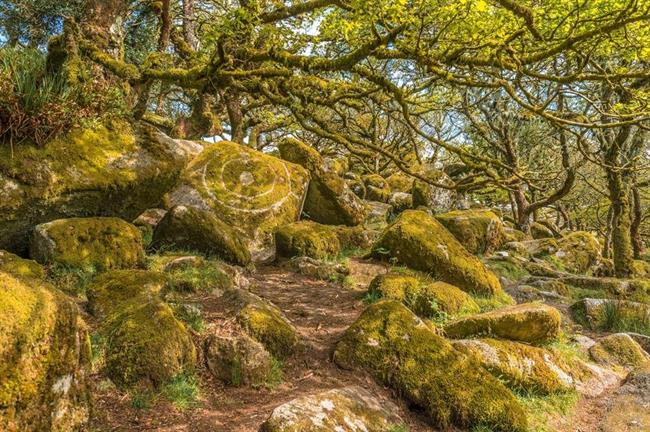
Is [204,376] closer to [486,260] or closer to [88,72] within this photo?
[88,72]

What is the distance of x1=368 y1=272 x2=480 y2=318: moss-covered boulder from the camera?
22.4ft

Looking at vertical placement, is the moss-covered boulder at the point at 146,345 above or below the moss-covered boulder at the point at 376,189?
below

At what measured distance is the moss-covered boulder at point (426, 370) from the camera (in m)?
4.43

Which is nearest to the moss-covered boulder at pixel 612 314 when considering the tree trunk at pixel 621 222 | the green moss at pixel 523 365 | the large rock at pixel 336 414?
the green moss at pixel 523 365

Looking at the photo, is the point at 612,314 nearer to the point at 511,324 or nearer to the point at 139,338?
the point at 511,324

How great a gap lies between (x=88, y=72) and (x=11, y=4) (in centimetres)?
795

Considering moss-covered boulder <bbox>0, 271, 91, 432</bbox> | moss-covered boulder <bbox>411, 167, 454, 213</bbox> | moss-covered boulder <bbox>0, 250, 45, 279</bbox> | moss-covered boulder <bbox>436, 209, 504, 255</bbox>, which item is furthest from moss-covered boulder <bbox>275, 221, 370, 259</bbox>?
moss-covered boulder <bbox>411, 167, 454, 213</bbox>

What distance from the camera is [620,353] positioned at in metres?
6.90

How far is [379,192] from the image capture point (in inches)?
779

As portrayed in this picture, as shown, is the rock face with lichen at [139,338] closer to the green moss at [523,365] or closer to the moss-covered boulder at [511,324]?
the green moss at [523,365]

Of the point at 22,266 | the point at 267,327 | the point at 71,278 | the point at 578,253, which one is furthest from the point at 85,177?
the point at 578,253

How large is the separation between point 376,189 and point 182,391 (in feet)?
55.0

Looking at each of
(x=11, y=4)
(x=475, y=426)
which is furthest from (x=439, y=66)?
(x=11, y=4)

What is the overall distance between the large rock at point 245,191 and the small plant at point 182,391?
16.2ft
